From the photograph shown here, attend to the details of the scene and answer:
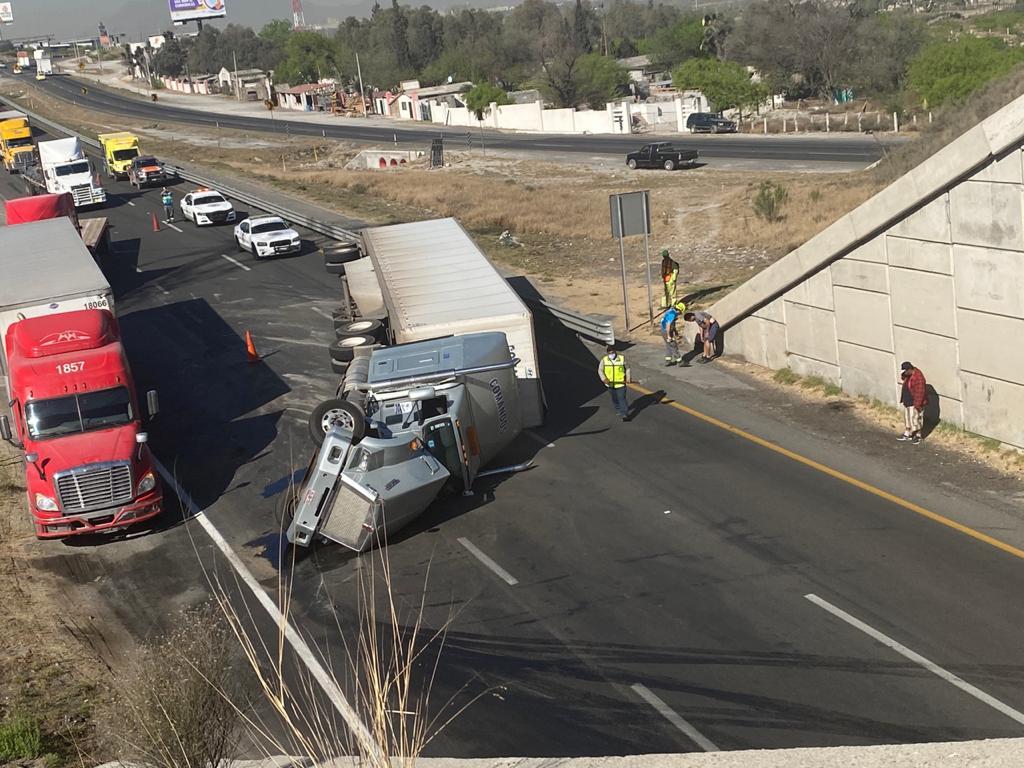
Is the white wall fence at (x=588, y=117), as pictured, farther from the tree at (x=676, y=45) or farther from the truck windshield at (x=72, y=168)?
the tree at (x=676, y=45)

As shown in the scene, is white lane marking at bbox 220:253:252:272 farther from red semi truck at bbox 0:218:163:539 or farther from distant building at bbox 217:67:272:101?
distant building at bbox 217:67:272:101

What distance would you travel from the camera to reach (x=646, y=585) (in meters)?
14.7

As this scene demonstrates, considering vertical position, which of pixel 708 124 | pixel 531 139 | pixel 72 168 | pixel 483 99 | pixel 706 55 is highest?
pixel 706 55

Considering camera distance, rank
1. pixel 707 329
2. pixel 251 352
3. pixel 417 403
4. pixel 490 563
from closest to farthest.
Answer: pixel 490 563 → pixel 417 403 → pixel 707 329 → pixel 251 352

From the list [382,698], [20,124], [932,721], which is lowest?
[932,721]

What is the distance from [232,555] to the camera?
1730 centimetres

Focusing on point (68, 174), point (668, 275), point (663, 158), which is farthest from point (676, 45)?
point (668, 275)

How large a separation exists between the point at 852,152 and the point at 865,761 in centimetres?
5262

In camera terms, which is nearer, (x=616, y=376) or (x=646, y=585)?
(x=646, y=585)

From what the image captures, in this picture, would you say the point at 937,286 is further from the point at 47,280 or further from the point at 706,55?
the point at 706,55

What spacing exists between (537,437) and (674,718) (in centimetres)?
987

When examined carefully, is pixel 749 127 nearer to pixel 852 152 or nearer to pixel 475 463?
pixel 852 152

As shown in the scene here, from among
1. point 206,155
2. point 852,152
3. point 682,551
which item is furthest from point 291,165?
point 682,551

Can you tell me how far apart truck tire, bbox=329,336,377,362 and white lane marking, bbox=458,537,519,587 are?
6.97 meters
